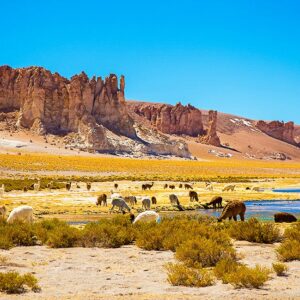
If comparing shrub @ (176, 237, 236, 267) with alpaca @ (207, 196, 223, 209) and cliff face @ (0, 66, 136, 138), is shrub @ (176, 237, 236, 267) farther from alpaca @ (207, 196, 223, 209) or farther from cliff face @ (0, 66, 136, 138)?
cliff face @ (0, 66, 136, 138)

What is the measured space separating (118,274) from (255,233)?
491 centimetres

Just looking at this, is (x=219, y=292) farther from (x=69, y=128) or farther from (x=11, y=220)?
(x=69, y=128)

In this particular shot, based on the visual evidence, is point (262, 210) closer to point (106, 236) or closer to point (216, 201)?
point (216, 201)

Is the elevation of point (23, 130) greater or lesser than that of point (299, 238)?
greater

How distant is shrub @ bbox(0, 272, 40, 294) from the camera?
316 inches

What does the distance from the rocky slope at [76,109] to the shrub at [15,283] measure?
449 ft

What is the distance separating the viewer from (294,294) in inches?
309

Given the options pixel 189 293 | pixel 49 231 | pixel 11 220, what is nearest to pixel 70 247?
pixel 49 231

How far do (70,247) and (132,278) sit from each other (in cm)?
374

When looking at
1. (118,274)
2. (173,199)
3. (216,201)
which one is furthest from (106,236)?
(216,201)

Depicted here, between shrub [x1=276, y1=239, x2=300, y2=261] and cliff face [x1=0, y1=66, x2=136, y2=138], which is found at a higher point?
cliff face [x1=0, y1=66, x2=136, y2=138]

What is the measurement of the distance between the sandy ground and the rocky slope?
133 metres

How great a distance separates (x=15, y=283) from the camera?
8047mm

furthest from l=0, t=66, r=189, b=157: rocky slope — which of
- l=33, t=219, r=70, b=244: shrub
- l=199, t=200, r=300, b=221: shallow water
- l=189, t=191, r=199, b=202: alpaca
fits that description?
l=33, t=219, r=70, b=244: shrub
